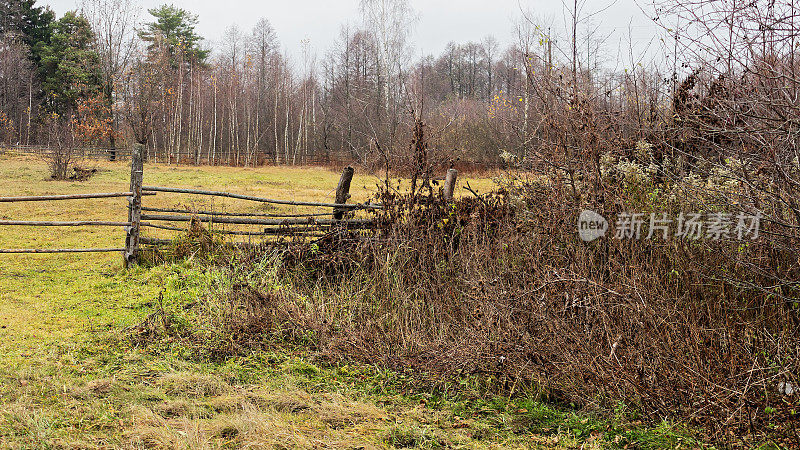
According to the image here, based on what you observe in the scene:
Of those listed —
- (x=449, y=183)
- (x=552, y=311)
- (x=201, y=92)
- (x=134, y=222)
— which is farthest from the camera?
(x=201, y=92)

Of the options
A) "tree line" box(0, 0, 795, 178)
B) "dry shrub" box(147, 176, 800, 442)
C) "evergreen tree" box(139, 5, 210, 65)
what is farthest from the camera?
"evergreen tree" box(139, 5, 210, 65)

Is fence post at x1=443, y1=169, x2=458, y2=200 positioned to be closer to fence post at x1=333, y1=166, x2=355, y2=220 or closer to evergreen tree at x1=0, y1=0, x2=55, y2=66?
fence post at x1=333, y1=166, x2=355, y2=220

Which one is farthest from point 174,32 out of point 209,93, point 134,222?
point 134,222

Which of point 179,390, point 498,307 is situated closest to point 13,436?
point 179,390

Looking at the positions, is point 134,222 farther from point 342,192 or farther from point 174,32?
point 174,32

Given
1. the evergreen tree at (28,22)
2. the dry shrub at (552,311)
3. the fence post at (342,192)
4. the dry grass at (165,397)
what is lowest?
the dry grass at (165,397)

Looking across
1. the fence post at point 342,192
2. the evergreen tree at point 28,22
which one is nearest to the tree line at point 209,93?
the evergreen tree at point 28,22

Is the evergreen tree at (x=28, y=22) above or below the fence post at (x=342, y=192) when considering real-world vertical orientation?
above

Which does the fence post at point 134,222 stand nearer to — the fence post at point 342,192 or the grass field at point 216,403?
the grass field at point 216,403

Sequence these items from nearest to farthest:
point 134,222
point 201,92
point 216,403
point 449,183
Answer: point 216,403 < point 449,183 < point 134,222 < point 201,92

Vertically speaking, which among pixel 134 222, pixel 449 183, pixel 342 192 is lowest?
pixel 134 222

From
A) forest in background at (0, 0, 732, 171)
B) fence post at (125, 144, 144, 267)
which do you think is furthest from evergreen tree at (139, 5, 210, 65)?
fence post at (125, 144, 144, 267)

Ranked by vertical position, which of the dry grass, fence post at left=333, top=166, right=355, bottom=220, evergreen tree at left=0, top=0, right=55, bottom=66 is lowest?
the dry grass

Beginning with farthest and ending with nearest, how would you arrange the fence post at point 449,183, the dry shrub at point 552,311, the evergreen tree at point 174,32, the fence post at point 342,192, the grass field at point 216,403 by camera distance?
the evergreen tree at point 174,32
the fence post at point 342,192
the fence post at point 449,183
the dry shrub at point 552,311
the grass field at point 216,403
